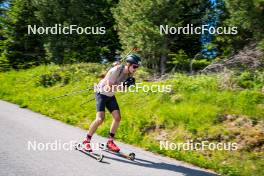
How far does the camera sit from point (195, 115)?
10703mm

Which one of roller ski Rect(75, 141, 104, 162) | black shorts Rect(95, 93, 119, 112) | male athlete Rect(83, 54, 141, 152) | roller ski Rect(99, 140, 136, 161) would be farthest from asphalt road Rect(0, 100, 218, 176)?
black shorts Rect(95, 93, 119, 112)

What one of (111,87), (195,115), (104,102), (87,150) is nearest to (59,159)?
(87,150)

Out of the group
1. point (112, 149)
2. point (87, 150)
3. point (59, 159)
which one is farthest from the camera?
point (112, 149)

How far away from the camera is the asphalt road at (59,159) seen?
727 cm

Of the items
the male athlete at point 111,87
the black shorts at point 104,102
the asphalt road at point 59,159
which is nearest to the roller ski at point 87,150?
the male athlete at point 111,87

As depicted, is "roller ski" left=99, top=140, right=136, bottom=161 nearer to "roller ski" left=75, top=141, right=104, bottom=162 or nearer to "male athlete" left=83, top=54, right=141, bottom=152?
"male athlete" left=83, top=54, right=141, bottom=152

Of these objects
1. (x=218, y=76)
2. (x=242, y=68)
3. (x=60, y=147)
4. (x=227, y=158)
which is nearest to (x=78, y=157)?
(x=60, y=147)

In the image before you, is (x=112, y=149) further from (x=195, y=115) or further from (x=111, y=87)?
(x=195, y=115)

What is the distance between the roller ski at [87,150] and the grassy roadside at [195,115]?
181 cm

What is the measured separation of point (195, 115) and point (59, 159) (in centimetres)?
423

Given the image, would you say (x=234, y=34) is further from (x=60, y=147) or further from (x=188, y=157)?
(x=60, y=147)

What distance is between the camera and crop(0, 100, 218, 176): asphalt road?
7270mm

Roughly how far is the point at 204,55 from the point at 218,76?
8665mm

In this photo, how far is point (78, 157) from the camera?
8305mm
